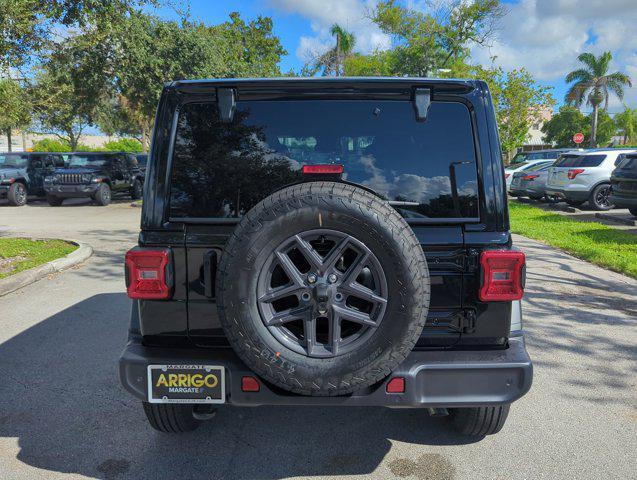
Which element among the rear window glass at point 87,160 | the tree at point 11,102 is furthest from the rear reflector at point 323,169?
the rear window glass at point 87,160

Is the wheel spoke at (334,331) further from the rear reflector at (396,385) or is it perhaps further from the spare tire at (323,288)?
the rear reflector at (396,385)

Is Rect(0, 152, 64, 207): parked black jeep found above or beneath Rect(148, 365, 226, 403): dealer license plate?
above

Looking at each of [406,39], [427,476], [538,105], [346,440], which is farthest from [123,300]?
[538,105]

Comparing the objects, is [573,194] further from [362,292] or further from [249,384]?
Result: [249,384]

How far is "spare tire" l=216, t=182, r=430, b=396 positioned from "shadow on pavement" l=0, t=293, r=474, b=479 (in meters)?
0.88

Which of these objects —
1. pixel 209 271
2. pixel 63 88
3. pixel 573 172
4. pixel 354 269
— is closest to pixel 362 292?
pixel 354 269

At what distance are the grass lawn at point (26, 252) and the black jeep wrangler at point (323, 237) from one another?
5454 millimetres

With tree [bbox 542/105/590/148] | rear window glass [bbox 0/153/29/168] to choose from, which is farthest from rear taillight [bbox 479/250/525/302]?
tree [bbox 542/105/590/148]

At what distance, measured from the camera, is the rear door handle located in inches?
97.8

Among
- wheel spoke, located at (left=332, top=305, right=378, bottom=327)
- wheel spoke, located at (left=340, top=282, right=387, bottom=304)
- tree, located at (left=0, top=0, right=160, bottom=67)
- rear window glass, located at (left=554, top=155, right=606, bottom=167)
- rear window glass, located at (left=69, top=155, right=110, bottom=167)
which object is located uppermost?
tree, located at (left=0, top=0, right=160, bottom=67)

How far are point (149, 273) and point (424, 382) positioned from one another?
1.43 m

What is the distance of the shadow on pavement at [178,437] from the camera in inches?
112

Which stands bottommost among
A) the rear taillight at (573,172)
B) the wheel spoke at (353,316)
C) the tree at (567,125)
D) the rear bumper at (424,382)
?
the rear bumper at (424,382)

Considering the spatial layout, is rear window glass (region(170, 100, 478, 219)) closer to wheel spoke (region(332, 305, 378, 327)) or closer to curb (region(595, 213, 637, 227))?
wheel spoke (region(332, 305, 378, 327))
